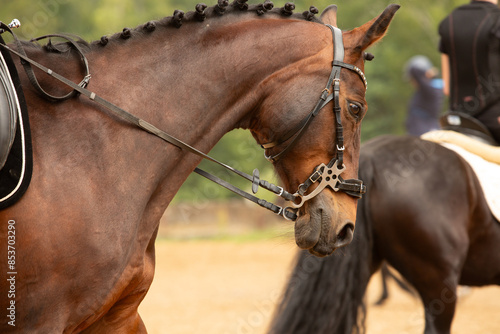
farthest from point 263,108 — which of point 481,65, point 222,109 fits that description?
point 481,65

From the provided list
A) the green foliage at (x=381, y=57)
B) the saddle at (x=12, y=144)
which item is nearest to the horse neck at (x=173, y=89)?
the saddle at (x=12, y=144)

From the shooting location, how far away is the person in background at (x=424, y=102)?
11062 mm

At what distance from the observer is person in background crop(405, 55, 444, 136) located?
11.1 metres

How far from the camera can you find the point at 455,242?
4676 mm

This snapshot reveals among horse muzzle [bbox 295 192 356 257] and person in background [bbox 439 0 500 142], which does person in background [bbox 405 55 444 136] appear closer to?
person in background [bbox 439 0 500 142]

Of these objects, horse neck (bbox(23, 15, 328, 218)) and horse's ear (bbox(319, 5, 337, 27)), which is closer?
horse neck (bbox(23, 15, 328, 218))

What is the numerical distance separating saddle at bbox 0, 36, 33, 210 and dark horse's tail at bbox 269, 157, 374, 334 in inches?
116

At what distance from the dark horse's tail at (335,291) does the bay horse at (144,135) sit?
2.01 meters

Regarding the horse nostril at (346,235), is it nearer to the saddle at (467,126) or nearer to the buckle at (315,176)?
the buckle at (315,176)

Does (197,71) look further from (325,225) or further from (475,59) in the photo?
(475,59)

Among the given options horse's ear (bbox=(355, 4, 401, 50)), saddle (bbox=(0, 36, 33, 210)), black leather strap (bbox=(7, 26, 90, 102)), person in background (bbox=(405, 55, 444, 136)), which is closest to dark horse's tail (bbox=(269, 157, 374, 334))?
horse's ear (bbox=(355, 4, 401, 50))

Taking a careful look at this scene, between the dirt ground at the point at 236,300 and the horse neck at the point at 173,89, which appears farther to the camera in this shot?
the dirt ground at the point at 236,300

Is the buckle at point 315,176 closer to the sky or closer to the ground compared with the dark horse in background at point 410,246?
closer to the sky

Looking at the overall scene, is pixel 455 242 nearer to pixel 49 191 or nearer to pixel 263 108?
pixel 263 108
